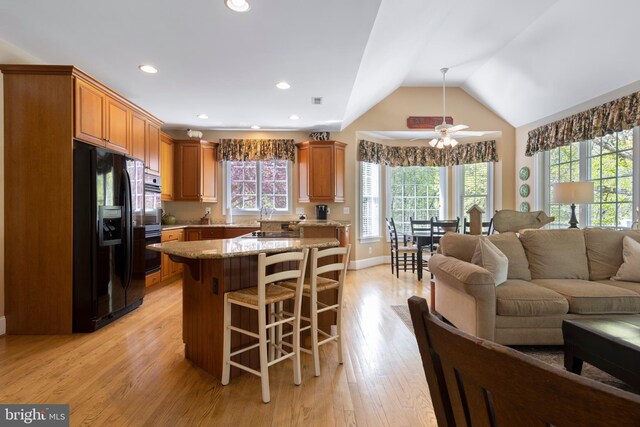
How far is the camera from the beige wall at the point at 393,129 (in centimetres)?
602

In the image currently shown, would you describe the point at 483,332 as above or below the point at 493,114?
below

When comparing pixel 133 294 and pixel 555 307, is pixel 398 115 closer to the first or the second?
pixel 555 307

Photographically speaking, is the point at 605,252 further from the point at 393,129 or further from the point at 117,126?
the point at 117,126

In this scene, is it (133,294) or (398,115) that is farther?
(398,115)

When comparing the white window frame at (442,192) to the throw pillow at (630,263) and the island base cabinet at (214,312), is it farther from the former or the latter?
the island base cabinet at (214,312)

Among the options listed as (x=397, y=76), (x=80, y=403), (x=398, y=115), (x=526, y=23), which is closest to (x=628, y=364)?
(x=80, y=403)

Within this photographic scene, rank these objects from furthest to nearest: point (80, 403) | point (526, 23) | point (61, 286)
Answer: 1. point (526, 23)
2. point (61, 286)
3. point (80, 403)

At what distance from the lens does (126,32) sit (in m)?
2.65

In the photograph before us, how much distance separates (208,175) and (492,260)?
4793 mm

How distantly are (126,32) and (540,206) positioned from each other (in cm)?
633

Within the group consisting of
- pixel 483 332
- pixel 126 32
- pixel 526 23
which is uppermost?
pixel 526 23

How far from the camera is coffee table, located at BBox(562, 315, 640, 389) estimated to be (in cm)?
158

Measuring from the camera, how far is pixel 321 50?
9.76 ft

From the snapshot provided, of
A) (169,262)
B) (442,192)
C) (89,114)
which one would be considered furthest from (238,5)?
(442,192)
